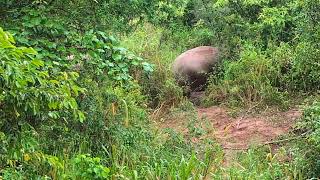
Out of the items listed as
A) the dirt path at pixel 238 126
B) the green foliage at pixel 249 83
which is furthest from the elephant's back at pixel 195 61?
the dirt path at pixel 238 126

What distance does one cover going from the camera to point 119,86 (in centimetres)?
581

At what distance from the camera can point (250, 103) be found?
7555mm

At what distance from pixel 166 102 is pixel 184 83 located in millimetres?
804

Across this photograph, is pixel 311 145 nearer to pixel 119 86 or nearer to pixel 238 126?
pixel 238 126

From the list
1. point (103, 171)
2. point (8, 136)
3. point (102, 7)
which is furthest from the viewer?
point (102, 7)

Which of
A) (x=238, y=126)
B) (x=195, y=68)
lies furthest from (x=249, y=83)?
(x=195, y=68)

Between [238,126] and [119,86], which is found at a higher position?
[119,86]

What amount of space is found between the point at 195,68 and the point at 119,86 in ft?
10.5

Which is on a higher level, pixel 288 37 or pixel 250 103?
pixel 288 37

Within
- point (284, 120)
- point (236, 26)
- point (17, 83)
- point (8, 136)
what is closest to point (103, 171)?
point (8, 136)

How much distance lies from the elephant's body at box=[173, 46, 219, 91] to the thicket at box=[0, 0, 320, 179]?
0.24 metres

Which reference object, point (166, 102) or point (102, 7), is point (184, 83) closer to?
point (166, 102)

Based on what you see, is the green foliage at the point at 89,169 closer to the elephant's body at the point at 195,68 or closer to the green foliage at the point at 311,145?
the green foliage at the point at 311,145

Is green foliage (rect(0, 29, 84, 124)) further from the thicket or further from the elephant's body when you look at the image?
the elephant's body
